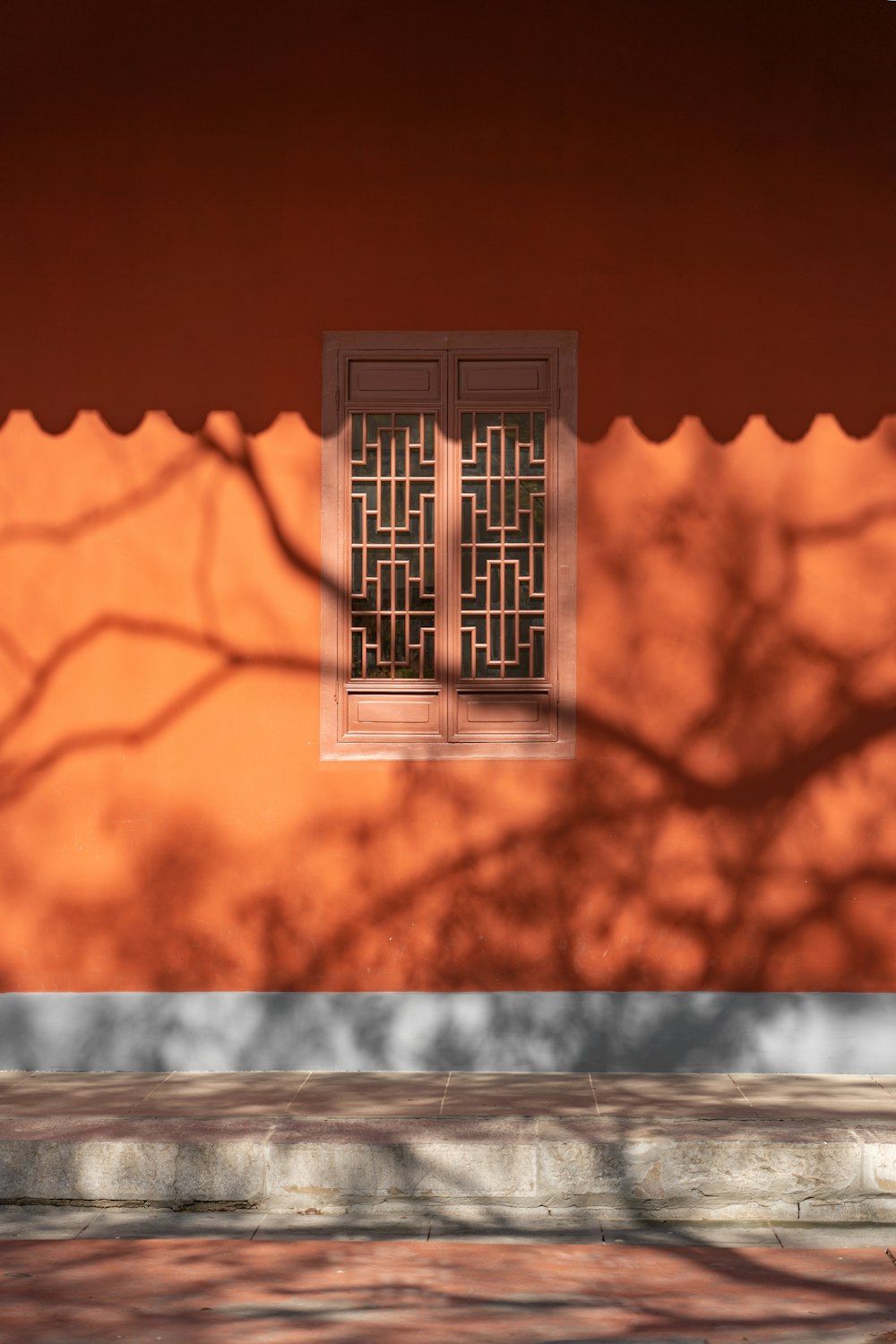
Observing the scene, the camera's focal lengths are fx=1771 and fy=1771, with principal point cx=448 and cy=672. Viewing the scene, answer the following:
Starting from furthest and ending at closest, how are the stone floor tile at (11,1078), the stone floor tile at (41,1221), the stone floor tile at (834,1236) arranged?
the stone floor tile at (11,1078), the stone floor tile at (41,1221), the stone floor tile at (834,1236)

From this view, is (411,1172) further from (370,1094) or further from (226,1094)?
(226,1094)

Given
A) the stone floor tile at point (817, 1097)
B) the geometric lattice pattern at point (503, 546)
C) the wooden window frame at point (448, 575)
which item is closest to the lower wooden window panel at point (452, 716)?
the wooden window frame at point (448, 575)

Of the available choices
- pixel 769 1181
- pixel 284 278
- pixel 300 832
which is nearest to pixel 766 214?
pixel 284 278

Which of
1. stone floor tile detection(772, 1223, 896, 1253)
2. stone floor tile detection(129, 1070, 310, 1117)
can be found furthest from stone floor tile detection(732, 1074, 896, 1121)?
stone floor tile detection(129, 1070, 310, 1117)

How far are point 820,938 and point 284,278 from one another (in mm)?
3464

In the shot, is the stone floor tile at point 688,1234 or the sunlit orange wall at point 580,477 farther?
the sunlit orange wall at point 580,477

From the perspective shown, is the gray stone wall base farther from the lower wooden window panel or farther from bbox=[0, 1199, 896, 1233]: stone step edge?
bbox=[0, 1199, 896, 1233]: stone step edge

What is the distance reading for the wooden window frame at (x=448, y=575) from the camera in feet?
23.7

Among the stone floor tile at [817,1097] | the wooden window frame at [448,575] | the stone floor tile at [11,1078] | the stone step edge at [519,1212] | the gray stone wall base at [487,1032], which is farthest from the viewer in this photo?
the wooden window frame at [448,575]


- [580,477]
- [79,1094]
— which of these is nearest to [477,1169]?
[79,1094]

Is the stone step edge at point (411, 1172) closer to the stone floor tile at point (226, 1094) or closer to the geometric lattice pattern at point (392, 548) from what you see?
the stone floor tile at point (226, 1094)

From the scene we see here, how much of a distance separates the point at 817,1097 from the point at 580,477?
2.61 metres

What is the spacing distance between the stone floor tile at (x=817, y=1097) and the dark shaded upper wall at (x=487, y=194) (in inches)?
102

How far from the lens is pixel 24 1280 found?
5152 mm
